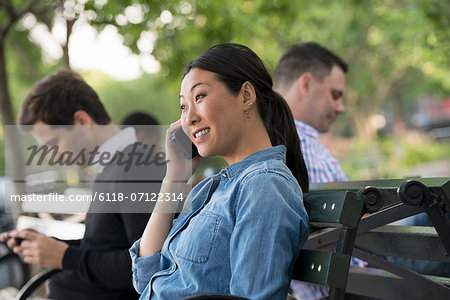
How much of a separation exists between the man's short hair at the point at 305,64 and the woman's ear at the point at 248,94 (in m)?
1.83

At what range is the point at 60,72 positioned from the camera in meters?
3.07

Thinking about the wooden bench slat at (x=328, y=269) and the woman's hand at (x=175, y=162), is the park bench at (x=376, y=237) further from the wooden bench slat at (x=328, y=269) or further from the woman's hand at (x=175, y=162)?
the woman's hand at (x=175, y=162)

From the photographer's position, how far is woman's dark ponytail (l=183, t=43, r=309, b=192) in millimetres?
1994

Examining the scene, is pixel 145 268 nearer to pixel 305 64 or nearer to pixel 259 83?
pixel 259 83

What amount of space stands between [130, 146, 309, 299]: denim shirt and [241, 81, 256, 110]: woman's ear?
0.61ft

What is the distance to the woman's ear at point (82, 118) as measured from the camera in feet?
9.68

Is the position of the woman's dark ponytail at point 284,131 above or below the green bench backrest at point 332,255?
above

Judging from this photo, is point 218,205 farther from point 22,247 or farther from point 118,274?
point 22,247

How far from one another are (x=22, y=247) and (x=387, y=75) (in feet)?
73.9

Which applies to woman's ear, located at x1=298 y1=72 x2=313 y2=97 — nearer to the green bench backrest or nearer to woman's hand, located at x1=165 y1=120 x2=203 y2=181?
woman's hand, located at x1=165 y1=120 x2=203 y2=181

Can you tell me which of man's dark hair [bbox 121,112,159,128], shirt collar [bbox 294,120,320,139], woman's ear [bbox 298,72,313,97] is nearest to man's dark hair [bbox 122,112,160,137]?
man's dark hair [bbox 121,112,159,128]

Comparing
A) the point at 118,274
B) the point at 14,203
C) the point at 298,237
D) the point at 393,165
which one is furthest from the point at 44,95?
the point at 393,165

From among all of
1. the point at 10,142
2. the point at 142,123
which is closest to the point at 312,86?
the point at 142,123

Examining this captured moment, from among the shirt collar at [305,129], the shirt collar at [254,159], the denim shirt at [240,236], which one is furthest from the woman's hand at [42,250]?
the shirt collar at [305,129]
